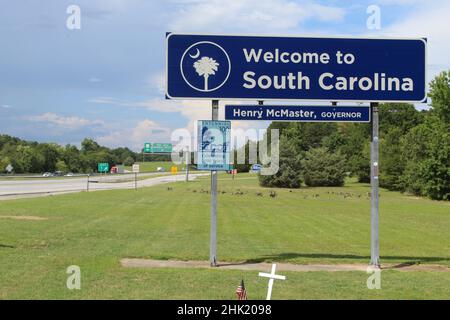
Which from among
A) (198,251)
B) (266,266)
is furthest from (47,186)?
(266,266)

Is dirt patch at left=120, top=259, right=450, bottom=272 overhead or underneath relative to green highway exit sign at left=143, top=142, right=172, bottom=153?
underneath

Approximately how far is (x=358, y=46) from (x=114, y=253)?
709 centimetres

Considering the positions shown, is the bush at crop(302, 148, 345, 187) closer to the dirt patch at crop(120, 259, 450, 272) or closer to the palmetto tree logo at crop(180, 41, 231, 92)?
the dirt patch at crop(120, 259, 450, 272)

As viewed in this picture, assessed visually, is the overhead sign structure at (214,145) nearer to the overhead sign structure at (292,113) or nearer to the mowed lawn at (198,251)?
the overhead sign structure at (292,113)

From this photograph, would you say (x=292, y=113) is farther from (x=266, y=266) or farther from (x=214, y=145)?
(x=266, y=266)

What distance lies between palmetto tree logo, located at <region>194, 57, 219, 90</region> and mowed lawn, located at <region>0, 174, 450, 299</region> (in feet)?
13.1

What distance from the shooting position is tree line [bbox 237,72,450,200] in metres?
54.0

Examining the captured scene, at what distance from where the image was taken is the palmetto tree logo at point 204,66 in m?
11.3

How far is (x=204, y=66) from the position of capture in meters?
11.3

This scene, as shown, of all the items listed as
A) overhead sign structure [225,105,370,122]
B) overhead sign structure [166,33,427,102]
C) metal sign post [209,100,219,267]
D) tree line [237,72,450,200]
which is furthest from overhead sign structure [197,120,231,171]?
tree line [237,72,450,200]

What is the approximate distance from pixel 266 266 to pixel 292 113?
3207 mm
